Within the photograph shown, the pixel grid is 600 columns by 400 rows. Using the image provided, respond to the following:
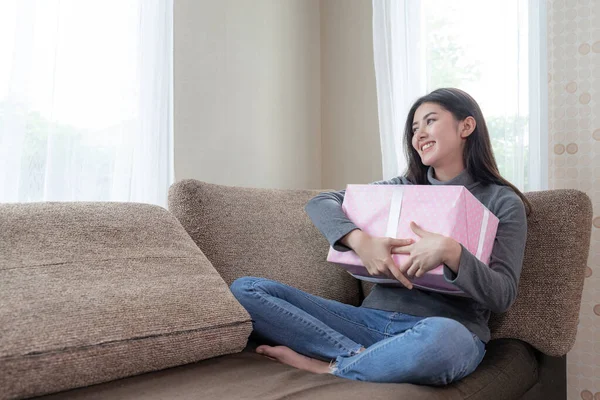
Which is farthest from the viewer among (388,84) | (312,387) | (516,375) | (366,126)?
(366,126)

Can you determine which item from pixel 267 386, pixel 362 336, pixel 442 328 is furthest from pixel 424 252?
pixel 267 386

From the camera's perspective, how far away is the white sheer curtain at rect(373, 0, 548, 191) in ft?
7.04

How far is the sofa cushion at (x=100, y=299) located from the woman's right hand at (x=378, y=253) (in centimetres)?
31

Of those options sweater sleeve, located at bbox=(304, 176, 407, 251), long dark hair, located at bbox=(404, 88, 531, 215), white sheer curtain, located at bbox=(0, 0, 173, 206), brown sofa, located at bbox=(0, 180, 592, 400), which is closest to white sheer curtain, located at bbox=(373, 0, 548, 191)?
long dark hair, located at bbox=(404, 88, 531, 215)

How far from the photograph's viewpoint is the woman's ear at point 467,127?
1.59m

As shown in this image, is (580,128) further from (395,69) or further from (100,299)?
(100,299)

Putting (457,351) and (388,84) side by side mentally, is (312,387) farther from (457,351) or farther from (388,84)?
(388,84)

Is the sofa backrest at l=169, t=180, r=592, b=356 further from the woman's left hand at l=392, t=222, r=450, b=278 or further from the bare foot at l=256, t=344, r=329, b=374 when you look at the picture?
the woman's left hand at l=392, t=222, r=450, b=278

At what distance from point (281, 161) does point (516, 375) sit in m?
1.86

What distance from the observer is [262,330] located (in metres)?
Result: 1.35

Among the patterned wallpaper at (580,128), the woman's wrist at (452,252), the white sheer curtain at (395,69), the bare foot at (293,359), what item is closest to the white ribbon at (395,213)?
the woman's wrist at (452,252)

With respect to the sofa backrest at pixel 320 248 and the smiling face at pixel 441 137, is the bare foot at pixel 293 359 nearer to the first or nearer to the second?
the sofa backrest at pixel 320 248

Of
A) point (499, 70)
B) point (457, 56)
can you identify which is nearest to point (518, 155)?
point (499, 70)

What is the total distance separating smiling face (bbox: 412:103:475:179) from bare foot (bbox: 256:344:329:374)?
0.65m
